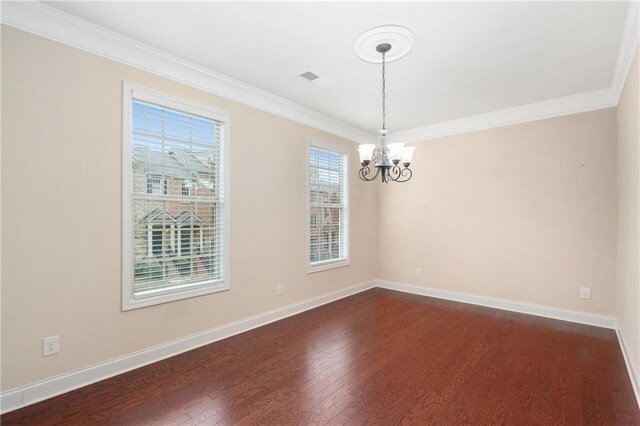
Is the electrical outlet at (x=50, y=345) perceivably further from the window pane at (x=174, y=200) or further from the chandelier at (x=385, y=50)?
the chandelier at (x=385, y=50)

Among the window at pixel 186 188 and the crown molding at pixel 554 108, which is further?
the window at pixel 186 188

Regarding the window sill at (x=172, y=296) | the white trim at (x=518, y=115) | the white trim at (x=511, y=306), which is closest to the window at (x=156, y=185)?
the window sill at (x=172, y=296)

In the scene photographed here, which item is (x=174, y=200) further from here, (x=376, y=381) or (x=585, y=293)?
(x=585, y=293)

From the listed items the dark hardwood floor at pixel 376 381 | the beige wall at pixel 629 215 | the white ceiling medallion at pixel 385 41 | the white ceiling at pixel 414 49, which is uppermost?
the white ceiling at pixel 414 49

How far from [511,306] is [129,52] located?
204 inches

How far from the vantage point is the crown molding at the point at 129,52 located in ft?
6.91

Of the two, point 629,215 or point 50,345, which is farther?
point 629,215

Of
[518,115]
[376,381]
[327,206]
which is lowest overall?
[376,381]

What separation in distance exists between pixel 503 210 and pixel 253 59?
3687mm

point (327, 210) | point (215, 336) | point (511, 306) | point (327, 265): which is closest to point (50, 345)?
point (215, 336)

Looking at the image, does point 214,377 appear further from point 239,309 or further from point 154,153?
point 154,153

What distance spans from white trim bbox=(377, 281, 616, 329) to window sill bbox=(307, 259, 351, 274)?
1094 millimetres

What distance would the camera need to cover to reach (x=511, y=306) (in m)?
4.16

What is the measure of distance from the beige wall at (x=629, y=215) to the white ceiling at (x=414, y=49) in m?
0.49
